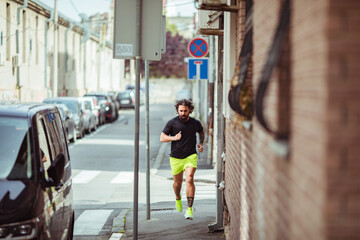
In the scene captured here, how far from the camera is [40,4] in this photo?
3953cm

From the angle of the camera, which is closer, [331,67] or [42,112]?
[331,67]

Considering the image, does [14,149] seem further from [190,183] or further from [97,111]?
[97,111]

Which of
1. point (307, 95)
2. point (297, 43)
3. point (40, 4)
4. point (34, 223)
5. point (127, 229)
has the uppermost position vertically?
point (40, 4)

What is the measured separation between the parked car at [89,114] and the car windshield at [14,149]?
2399 cm

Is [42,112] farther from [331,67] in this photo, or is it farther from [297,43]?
[331,67]

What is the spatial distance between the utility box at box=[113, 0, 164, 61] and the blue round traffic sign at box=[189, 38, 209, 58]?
11.6m

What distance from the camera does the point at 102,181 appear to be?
1625 cm

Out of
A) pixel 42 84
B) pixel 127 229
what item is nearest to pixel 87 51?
pixel 42 84

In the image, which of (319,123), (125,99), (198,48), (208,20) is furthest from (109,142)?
(125,99)

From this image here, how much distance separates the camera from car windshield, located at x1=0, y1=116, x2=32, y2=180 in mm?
5926

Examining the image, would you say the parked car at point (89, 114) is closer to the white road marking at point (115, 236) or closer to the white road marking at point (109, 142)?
the white road marking at point (109, 142)

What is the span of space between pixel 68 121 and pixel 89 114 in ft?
20.6

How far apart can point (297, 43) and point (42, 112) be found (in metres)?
4.11

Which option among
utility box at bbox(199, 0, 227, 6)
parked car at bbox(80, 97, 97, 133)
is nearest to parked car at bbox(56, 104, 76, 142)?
parked car at bbox(80, 97, 97, 133)
